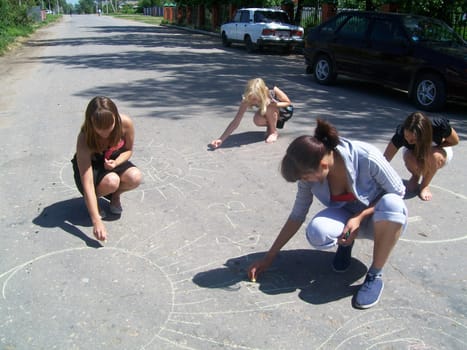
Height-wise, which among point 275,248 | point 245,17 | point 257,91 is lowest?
point 275,248

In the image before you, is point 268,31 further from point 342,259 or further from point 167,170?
point 342,259

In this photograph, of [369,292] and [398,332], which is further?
[369,292]

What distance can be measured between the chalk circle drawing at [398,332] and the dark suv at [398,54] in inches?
241

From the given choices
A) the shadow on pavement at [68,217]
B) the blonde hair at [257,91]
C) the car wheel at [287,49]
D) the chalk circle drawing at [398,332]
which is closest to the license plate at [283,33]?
the car wheel at [287,49]

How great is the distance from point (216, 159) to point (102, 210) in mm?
1766

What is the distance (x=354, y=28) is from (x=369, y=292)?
27.0 ft

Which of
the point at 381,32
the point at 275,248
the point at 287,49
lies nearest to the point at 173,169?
the point at 275,248

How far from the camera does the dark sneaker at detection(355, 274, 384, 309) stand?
9.06ft

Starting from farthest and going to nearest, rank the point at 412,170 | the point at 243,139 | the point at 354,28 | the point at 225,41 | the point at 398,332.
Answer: the point at 225,41 < the point at 354,28 < the point at 243,139 < the point at 412,170 < the point at 398,332

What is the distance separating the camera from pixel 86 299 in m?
2.82

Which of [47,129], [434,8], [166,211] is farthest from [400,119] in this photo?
[434,8]

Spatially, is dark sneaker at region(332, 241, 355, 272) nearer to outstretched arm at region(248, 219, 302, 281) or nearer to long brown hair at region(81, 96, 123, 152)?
outstretched arm at region(248, 219, 302, 281)

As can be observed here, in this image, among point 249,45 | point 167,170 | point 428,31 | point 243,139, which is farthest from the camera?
point 249,45

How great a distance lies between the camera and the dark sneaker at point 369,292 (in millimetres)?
2760
